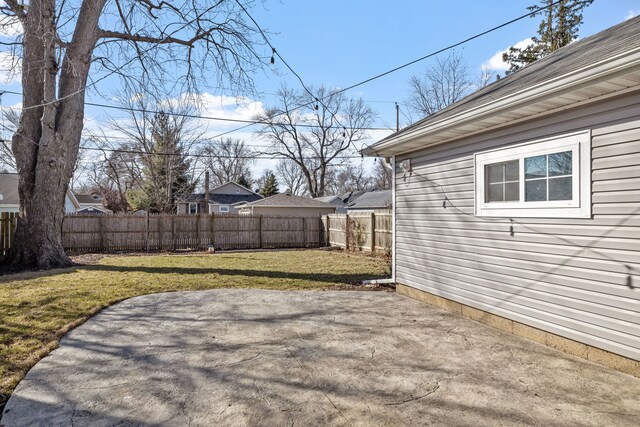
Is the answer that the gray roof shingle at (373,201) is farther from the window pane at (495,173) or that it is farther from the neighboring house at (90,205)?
the neighboring house at (90,205)

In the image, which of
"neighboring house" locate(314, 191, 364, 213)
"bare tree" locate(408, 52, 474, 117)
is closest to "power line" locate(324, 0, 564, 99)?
"bare tree" locate(408, 52, 474, 117)

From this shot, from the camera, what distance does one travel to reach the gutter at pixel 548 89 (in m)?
2.90

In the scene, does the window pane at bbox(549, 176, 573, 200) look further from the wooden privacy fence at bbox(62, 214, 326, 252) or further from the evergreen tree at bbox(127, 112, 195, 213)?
the evergreen tree at bbox(127, 112, 195, 213)

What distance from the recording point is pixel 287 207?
24.3 metres

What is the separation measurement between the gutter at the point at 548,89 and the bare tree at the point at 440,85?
811 inches

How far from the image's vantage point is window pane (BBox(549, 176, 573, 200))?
3.68m

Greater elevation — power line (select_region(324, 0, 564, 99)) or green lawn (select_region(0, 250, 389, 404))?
power line (select_region(324, 0, 564, 99))

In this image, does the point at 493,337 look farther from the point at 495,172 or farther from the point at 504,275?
the point at 495,172

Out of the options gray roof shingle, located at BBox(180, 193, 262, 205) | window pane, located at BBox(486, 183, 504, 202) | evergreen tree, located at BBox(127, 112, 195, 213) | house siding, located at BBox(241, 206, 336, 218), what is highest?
evergreen tree, located at BBox(127, 112, 195, 213)

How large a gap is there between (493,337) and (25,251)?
10576 mm

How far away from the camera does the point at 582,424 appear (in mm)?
2434

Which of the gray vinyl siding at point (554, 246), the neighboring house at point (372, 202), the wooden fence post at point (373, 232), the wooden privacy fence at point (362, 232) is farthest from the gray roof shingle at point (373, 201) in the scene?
the gray vinyl siding at point (554, 246)

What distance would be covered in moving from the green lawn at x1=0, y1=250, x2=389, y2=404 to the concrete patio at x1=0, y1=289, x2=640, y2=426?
29cm

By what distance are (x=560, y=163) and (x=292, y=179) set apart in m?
40.8
